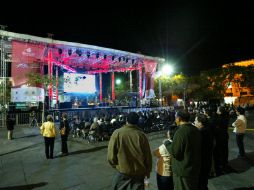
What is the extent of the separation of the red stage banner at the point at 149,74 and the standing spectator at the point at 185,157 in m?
21.0

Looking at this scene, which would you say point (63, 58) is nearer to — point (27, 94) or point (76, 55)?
point (76, 55)

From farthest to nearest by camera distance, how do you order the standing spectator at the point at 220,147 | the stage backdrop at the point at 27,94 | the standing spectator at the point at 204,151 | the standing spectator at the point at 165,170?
the stage backdrop at the point at 27,94
the standing spectator at the point at 220,147
the standing spectator at the point at 204,151
the standing spectator at the point at 165,170

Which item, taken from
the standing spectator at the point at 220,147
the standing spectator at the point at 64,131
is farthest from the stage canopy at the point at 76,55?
the standing spectator at the point at 220,147

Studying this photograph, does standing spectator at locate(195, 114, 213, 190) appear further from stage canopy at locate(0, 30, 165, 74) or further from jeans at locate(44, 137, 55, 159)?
stage canopy at locate(0, 30, 165, 74)

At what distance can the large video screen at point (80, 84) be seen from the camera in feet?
73.9

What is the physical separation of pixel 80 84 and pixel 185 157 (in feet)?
68.6

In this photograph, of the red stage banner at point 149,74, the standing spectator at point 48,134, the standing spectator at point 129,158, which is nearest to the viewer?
the standing spectator at point 129,158

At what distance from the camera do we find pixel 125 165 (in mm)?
3109

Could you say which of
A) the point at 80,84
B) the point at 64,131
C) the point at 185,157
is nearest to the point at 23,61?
the point at 80,84

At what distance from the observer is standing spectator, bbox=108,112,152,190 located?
312 cm

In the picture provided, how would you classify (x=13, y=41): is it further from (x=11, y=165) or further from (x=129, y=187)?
(x=129, y=187)

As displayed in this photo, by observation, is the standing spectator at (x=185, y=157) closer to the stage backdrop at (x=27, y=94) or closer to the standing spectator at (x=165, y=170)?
the standing spectator at (x=165, y=170)

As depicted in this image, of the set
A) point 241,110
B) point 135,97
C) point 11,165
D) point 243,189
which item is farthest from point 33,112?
point 243,189

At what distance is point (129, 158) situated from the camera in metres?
3.12
